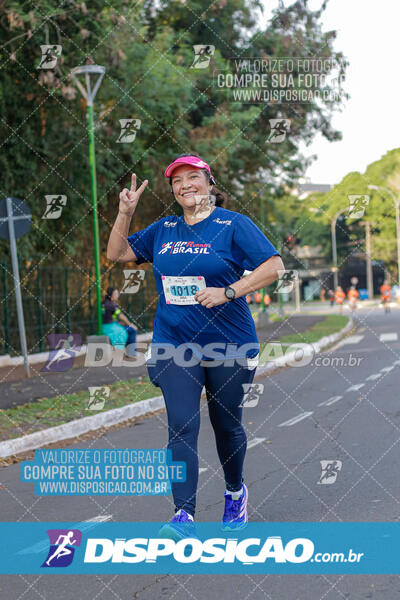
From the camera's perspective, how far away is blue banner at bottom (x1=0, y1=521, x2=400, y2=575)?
4.34 m

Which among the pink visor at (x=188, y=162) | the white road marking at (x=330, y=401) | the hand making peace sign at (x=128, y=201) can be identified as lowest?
the white road marking at (x=330, y=401)

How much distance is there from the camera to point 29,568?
4.48 metres

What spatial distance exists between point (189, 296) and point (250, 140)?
22024 millimetres

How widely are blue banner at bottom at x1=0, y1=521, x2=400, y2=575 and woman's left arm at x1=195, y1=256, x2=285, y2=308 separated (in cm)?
118

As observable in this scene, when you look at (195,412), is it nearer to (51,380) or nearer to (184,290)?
(184,290)

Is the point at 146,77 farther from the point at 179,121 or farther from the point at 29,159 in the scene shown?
the point at 29,159

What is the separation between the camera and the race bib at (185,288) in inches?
181

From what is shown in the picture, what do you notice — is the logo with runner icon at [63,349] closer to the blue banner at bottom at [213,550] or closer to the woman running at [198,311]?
the blue banner at bottom at [213,550]

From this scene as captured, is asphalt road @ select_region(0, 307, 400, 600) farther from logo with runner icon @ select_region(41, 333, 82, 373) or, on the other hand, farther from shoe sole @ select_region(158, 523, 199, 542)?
logo with runner icon @ select_region(41, 333, 82, 373)

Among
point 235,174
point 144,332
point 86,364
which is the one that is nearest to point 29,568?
point 86,364

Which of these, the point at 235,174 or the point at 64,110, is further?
the point at 235,174

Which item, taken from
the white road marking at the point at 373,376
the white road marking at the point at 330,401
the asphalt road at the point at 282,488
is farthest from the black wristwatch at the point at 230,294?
the white road marking at the point at 373,376

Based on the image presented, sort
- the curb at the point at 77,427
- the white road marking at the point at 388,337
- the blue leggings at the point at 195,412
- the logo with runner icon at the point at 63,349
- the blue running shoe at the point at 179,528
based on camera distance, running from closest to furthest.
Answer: the blue running shoe at the point at 179,528
the blue leggings at the point at 195,412
the curb at the point at 77,427
the logo with runner icon at the point at 63,349
the white road marking at the point at 388,337

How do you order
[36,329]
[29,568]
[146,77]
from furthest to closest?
[146,77]
[36,329]
[29,568]
